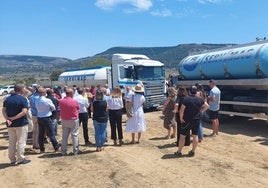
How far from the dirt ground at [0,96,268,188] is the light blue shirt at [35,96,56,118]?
114 centimetres

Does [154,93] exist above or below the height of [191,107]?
below

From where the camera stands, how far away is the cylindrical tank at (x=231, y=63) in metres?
13.3

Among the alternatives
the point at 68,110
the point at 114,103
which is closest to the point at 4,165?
the point at 68,110

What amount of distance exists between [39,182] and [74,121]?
2.50m

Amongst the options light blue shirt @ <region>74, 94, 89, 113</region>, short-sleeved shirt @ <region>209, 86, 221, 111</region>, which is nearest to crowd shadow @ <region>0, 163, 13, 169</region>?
light blue shirt @ <region>74, 94, 89, 113</region>

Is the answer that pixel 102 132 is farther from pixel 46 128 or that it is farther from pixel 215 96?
pixel 215 96

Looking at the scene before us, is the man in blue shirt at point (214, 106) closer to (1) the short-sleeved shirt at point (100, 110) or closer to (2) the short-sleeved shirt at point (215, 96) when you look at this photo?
(2) the short-sleeved shirt at point (215, 96)

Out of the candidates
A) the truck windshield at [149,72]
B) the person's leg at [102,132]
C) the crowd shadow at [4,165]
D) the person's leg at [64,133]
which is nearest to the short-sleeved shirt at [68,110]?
the person's leg at [64,133]

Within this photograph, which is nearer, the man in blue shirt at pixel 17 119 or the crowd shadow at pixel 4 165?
the man in blue shirt at pixel 17 119

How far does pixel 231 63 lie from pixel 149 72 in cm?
818

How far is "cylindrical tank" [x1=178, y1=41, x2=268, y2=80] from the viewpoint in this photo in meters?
13.3

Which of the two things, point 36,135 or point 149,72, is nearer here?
point 36,135

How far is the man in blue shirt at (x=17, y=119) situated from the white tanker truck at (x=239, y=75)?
8.13 meters

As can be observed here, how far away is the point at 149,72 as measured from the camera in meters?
22.3
